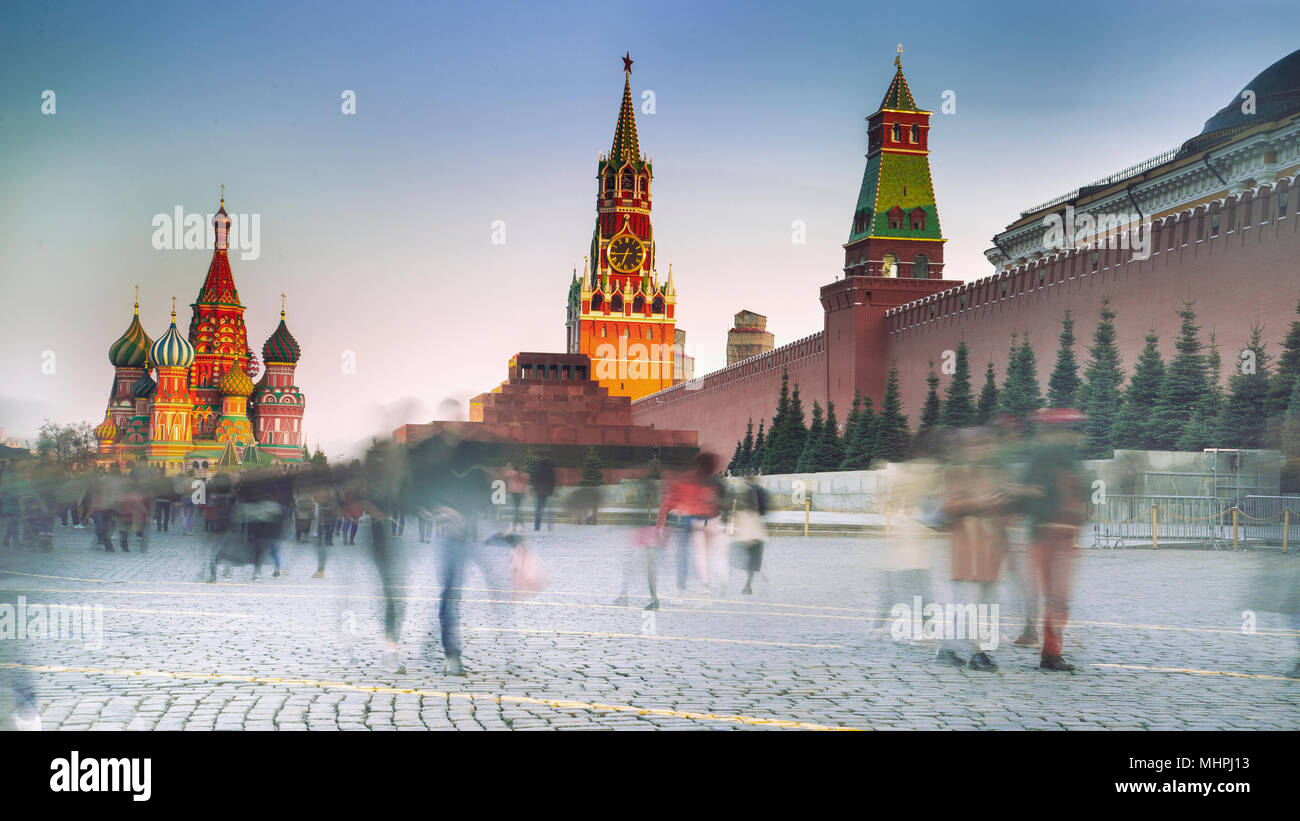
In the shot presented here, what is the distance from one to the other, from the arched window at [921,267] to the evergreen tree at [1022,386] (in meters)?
13.9

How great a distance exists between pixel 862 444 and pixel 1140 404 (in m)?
10.1

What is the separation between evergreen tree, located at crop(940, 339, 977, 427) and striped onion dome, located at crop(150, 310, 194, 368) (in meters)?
52.6

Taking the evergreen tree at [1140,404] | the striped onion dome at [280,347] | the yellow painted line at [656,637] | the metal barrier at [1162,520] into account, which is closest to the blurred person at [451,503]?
the yellow painted line at [656,637]

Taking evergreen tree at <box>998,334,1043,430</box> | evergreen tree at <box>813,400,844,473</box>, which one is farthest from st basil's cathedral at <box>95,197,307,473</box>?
evergreen tree at <box>998,334,1043,430</box>

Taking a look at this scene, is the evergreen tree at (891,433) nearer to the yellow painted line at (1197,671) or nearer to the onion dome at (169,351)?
the yellow painted line at (1197,671)

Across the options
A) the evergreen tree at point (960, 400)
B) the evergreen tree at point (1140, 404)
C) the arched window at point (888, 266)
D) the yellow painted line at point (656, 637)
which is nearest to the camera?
the yellow painted line at point (656, 637)

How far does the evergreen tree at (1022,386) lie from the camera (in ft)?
92.3

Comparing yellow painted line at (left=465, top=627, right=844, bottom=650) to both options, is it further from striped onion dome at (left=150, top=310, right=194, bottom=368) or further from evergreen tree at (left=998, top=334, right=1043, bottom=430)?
striped onion dome at (left=150, top=310, right=194, bottom=368)

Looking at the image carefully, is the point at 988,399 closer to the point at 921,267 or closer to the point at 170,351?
the point at 921,267

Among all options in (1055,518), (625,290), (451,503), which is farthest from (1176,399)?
(625,290)

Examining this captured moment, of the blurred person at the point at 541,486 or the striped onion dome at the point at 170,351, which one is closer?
the blurred person at the point at 541,486

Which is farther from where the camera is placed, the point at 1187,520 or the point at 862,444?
the point at 862,444

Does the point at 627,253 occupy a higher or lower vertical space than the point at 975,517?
higher

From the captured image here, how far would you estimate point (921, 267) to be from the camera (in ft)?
142
